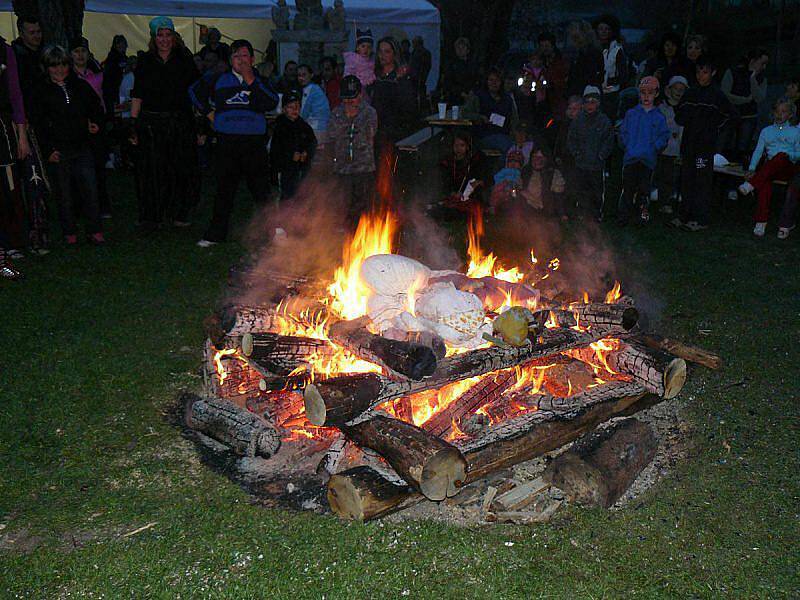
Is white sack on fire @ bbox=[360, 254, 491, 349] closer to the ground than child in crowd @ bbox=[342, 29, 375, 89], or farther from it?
closer to the ground

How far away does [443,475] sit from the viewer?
3812 millimetres

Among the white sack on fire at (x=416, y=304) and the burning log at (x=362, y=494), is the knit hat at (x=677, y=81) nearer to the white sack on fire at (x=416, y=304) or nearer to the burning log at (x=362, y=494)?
the white sack on fire at (x=416, y=304)

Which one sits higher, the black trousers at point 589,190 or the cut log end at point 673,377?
the black trousers at point 589,190

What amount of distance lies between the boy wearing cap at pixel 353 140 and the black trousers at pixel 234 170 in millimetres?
1065

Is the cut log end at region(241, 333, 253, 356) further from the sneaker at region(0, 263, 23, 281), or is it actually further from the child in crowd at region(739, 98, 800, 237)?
the child in crowd at region(739, 98, 800, 237)

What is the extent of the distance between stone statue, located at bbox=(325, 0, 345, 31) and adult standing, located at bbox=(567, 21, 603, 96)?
23.0 ft

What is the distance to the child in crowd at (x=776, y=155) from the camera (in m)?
10.6

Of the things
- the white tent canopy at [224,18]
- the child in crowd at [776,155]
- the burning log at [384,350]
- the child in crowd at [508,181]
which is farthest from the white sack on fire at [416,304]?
the white tent canopy at [224,18]

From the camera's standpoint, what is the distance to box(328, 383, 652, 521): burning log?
3.82m

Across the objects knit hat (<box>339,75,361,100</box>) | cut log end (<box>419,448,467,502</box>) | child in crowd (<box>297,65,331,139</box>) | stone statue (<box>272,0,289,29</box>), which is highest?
stone statue (<box>272,0,289,29</box>)

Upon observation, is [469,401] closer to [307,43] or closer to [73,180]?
[73,180]

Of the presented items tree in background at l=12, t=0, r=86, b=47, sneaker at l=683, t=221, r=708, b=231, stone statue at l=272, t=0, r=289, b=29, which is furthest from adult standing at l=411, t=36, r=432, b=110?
sneaker at l=683, t=221, r=708, b=231

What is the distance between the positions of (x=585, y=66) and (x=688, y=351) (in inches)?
317

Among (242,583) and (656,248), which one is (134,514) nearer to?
(242,583)
